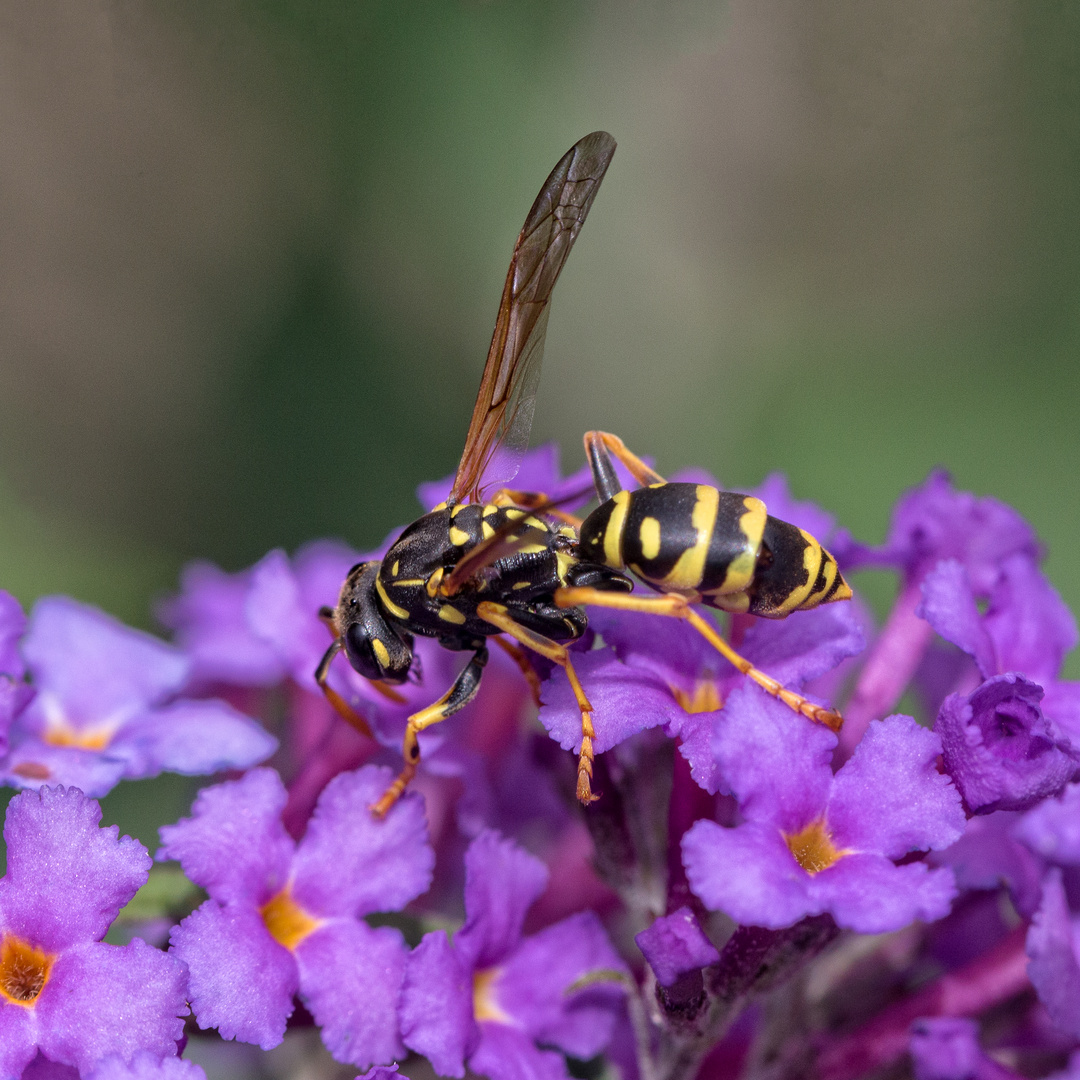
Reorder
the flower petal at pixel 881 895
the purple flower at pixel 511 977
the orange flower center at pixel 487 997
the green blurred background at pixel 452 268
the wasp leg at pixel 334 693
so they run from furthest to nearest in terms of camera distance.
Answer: the green blurred background at pixel 452 268
the wasp leg at pixel 334 693
the orange flower center at pixel 487 997
the purple flower at pixel 511 977
the flower petal at pixel 881 895

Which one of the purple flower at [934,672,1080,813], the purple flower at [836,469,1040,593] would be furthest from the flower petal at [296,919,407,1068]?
the purple flower at [836,469,1040,593]

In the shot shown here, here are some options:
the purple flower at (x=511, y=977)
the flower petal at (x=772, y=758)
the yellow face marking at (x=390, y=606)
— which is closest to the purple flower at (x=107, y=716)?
the yellow face marking at (x=390, y=606)

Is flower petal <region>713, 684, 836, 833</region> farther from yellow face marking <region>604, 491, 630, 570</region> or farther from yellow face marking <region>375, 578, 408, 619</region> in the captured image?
yellow face marking <region>375, 578, 408, 619</region>

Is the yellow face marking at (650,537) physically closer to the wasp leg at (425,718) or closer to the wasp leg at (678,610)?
the wasp leg at (678,610)

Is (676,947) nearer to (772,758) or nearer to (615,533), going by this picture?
(772,758)

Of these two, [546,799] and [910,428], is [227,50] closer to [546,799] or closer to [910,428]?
[910,428]

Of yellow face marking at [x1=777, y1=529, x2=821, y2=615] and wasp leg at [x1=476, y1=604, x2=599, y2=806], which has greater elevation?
yellow face marking at [x1=777, y1=529, x2=821, y2=615]
